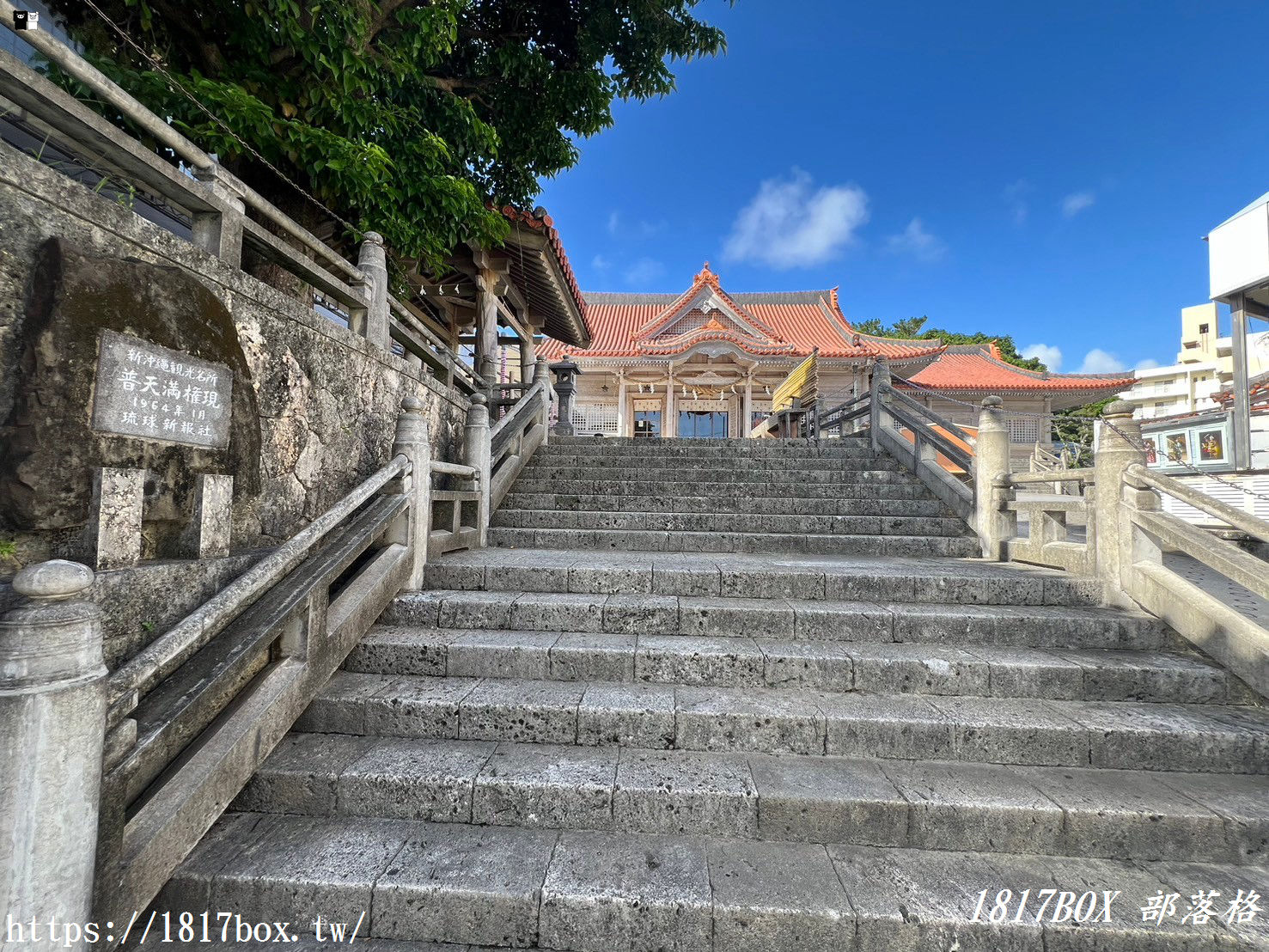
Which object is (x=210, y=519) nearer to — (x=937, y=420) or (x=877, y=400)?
(x=937, y=420)

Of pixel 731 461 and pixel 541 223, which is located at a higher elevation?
pixel 541 223

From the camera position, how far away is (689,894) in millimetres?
1957

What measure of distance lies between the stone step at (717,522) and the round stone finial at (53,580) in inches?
165

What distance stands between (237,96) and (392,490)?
123 inches

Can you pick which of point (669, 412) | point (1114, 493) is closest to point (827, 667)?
point (1114, 493)

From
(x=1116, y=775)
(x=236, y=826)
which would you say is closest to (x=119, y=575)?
(x=236, y=826)

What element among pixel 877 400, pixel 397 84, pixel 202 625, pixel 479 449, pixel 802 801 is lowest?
pixel 802 801

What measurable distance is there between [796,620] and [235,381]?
146 inches

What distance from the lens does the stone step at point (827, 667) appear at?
296 centimetres

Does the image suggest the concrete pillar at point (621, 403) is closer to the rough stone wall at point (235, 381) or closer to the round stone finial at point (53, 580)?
the rough stone wall at point (235, 381)

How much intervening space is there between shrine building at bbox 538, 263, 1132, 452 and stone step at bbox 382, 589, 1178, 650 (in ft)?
39.4

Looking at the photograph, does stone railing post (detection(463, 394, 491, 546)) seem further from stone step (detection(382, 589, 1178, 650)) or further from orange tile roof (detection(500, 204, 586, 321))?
orange tile roof (detection(500, 204, 586, 321))

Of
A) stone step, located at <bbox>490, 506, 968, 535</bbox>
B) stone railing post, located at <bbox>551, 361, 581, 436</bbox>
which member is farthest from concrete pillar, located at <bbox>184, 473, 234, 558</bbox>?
stone railing post, located at <bbox>551, 361, 581, 436</bbox>

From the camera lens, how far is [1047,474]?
4410 millimetres
